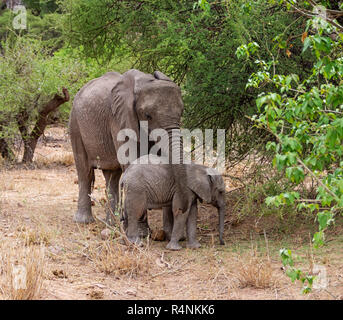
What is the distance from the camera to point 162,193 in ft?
22.0

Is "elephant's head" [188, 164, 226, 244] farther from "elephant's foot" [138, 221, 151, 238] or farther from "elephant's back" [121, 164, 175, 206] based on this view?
"elephant's foot" [138, 221, 151, 238]

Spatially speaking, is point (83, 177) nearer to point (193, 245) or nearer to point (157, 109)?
point (157, 109)

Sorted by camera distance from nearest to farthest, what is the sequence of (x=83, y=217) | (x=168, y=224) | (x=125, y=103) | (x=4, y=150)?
(x=125, y=103), (x=168, y=224), (x=83, y=217), (x=4, y=150)

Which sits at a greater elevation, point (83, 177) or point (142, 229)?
point (83, 177)

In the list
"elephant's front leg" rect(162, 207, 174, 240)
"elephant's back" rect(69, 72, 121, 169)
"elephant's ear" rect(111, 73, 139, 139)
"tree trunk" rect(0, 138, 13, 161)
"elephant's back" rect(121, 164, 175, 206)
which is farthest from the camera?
"tree trunk" rect(0, 138, 13, 161)

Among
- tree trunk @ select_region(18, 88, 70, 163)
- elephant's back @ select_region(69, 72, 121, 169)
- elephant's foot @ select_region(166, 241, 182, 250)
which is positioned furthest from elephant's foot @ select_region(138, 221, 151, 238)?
tree trunk @ select_region(18, 88, 70, 163)

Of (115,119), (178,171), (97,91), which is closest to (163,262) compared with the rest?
(178,171)

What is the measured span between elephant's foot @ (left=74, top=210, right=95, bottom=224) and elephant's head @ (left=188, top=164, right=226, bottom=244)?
213 cm

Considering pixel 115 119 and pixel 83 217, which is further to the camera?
pixel 83 217

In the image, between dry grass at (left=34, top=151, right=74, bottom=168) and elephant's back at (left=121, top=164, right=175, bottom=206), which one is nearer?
elephant's back at (left=121, top=164, right=175, bottom=206)

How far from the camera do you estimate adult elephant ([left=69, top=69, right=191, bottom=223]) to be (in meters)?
6.77

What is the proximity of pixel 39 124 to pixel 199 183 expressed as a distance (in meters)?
7.56
